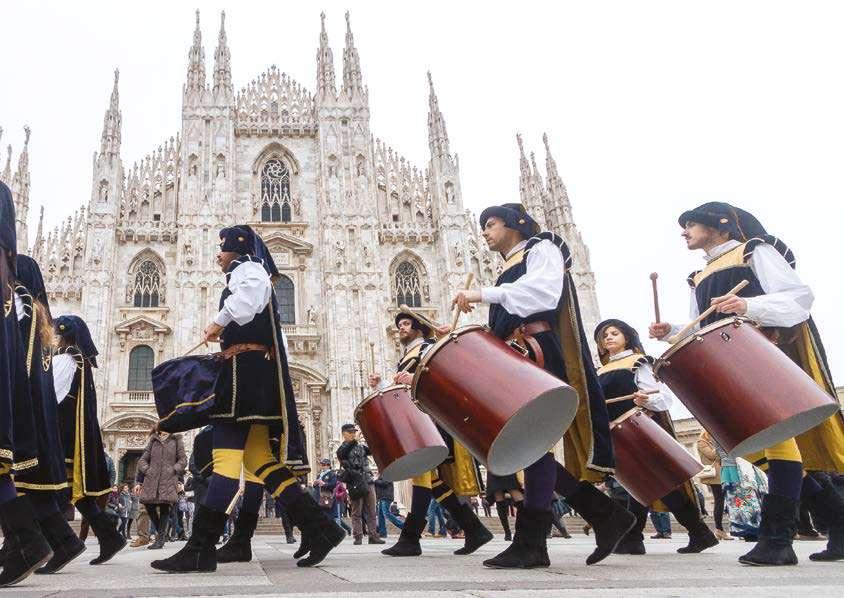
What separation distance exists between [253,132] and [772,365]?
85.2 feet

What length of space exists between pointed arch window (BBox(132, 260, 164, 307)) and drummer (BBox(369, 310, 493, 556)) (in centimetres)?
2023

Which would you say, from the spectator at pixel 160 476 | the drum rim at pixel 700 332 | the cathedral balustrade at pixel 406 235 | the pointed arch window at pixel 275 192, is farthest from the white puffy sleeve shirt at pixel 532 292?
the pointed arch window at pixel 275 192

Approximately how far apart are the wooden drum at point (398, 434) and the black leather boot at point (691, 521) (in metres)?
1.69

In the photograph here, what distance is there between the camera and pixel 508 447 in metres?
3.22

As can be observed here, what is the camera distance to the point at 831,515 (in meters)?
3.77

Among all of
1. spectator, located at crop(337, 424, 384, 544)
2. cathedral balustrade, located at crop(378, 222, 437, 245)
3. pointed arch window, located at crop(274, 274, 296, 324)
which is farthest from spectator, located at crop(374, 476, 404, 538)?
cathedral balustrade, located at crop(378, 222, 437, 245)

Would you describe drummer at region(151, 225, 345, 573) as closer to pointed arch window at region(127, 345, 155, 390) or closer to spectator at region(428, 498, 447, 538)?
spectator at region(428, 498, 447, 538)

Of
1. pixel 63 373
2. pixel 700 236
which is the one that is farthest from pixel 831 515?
pixel 63 373

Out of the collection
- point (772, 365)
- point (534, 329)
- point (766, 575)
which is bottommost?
point (766, 575)

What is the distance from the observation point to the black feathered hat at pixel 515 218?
414cm

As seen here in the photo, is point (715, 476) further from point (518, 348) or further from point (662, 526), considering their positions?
point (518, 348)

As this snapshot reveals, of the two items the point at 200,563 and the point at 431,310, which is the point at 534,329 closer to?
the point at 200,563

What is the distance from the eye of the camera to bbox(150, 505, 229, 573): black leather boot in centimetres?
358

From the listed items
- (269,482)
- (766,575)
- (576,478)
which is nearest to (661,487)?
(576,478)
